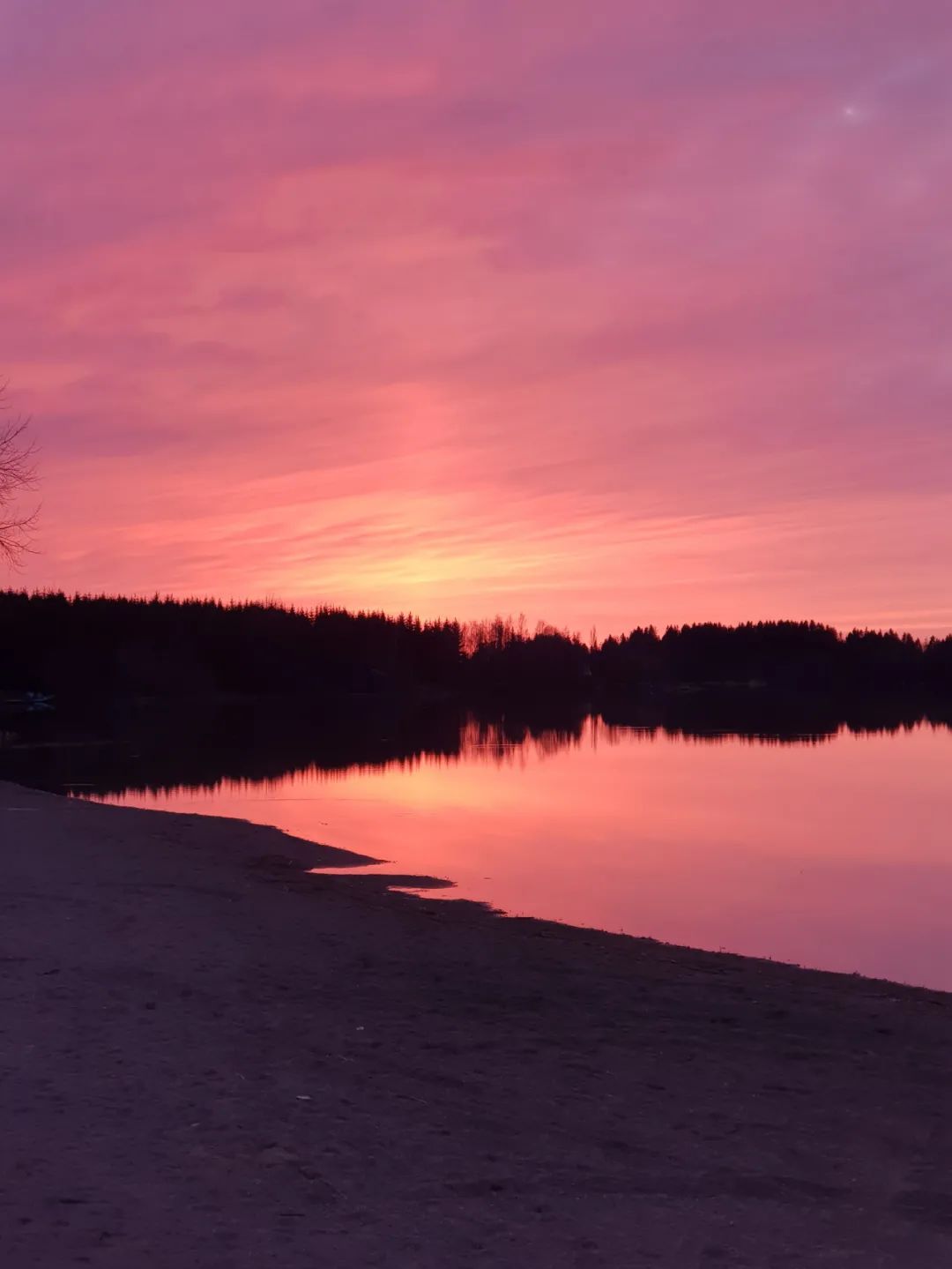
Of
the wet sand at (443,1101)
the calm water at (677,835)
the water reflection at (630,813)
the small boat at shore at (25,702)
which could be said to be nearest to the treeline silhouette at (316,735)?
the water reflection at (630,813)

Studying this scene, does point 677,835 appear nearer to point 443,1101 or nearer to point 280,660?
point 443,1101

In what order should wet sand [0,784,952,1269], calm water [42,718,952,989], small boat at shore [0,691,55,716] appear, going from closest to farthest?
wet sand [0,784,952,1269]
calm water [42,718,952,989]
small boat at shore [0,691,55,716]

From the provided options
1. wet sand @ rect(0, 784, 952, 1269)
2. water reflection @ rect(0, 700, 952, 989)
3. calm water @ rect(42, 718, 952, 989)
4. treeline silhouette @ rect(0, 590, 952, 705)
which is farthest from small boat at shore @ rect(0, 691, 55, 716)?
wet sand @ rect(0, 784, 952, 1269)

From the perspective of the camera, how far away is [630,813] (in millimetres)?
31656

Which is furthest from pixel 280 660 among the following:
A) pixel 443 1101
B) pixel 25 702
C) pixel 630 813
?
pixel 443 1101

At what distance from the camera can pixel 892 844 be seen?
26.0 meters

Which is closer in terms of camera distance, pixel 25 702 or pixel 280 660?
pixel 25 702

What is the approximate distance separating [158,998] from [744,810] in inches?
944

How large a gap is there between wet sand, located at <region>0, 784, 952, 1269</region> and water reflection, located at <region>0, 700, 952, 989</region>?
4114 millimetres

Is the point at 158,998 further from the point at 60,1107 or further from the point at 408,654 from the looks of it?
the point at 408,654

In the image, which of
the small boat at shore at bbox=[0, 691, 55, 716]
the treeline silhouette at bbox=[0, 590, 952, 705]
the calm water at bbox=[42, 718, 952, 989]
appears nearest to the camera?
the calm water at bbox=[42, 718, 952, 989]

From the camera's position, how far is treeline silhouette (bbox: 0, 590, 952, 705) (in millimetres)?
137250

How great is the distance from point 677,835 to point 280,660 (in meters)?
138

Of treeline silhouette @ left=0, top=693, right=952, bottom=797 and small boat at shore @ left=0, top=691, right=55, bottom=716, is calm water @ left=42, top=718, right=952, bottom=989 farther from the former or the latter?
small boat at shore @ left=0, top=691, right=55, bottom=716
